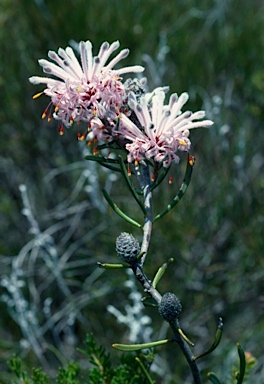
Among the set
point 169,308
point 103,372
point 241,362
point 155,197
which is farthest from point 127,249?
point 155,197

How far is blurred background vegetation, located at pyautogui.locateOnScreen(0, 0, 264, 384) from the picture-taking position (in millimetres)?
2049

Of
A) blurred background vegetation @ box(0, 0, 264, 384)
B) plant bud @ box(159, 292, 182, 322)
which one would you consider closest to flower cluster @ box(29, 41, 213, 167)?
plant bud @ box(159, 292, 182, 322)

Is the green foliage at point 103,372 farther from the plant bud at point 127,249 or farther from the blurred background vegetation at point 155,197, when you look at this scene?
the blurred background vegetation at point 155,197

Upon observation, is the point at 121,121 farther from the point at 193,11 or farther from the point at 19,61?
the point at 193,11

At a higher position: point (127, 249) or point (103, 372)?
point (127, 249)

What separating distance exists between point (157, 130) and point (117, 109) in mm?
52

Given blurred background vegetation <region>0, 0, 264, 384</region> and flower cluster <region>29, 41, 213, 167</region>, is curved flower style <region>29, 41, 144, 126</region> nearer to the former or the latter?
flower cluster <region>29, 41, 213, 167</region>

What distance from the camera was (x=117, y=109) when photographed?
68cm

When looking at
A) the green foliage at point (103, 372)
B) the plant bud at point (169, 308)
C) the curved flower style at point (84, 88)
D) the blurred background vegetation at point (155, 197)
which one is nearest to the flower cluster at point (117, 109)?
the curved flower style at point (84, 88)

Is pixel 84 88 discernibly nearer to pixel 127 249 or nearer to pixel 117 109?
pixel 117 109

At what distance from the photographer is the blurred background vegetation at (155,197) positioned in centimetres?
205

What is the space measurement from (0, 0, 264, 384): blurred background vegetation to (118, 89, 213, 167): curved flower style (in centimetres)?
120

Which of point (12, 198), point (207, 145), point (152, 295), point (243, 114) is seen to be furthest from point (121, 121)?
point (12, 198)

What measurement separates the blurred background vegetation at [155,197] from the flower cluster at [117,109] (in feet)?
3.91
